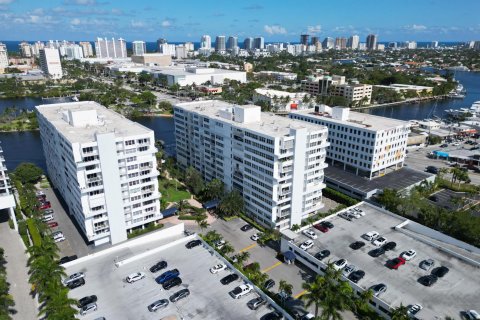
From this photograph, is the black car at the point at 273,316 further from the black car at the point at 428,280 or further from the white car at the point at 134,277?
the black car at the point at 428,280

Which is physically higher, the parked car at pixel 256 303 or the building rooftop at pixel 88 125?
the building rooftop at pixel 88 125

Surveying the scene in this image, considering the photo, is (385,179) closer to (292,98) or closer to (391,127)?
(391,127)

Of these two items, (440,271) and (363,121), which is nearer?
(440,271)

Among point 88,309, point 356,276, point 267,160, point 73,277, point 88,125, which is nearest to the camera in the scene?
point 88,309

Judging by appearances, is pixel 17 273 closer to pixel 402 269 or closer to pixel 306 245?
pixel 306 245

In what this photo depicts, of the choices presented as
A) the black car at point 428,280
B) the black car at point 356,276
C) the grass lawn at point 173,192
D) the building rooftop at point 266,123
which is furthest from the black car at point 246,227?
the black car at point 428,280

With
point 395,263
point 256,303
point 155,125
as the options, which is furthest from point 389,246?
point 155,125

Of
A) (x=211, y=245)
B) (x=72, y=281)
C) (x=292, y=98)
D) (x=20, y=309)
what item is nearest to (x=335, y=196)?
(x=211, y=245)
